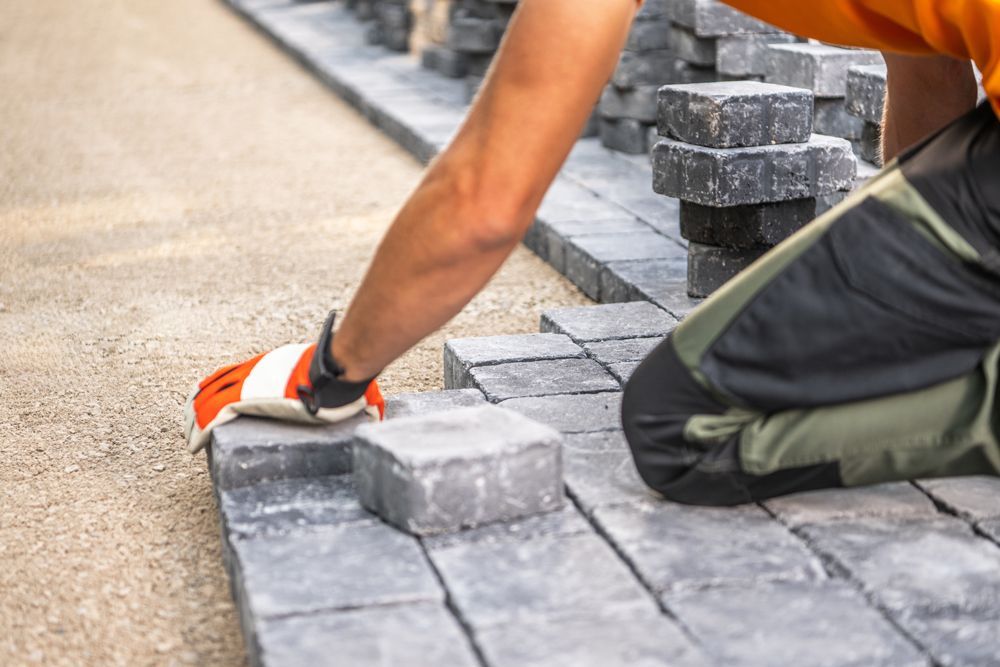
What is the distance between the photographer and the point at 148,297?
4.80m

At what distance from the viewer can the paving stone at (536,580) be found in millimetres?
2260

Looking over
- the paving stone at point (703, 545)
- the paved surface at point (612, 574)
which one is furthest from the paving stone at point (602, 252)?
the paving stone at point (703, 545)

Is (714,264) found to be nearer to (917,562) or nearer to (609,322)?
(609,322)

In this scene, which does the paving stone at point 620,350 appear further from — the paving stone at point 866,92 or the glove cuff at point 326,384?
the paving stone at point 866,92

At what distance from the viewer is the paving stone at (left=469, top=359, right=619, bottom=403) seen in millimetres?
3287

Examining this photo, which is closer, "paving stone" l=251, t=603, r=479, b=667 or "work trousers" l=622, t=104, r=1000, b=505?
"paving stone" l=251, t=603, r=479, b=667

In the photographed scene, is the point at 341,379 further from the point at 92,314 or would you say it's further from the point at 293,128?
the point at 293,128

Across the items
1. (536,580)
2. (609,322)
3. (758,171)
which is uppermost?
(758,171)

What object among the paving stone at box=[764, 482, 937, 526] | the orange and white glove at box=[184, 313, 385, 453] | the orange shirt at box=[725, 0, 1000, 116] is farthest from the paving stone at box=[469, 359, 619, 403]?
the orange shirt at box=[725, 0, 1000, 116]

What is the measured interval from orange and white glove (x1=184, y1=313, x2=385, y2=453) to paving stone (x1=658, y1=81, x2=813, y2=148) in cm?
154

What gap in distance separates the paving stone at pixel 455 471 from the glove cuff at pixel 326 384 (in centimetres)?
14

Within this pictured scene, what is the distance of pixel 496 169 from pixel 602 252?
2.55m

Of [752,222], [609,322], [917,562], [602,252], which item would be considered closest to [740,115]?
[752,222]

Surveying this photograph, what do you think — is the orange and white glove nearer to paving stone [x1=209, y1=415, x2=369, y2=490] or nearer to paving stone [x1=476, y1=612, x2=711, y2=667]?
paving stone [x1=209, y1=415, x2=369, y2=490]
